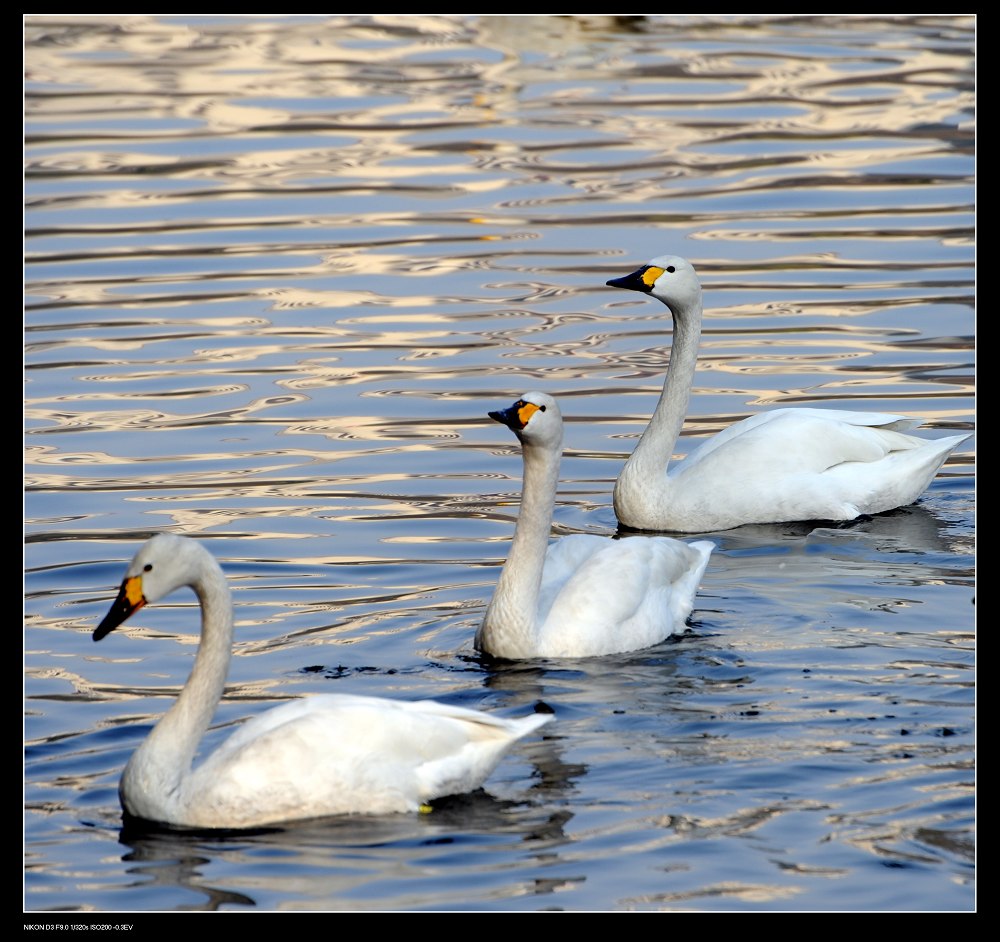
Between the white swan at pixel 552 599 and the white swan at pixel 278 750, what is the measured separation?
1731mm

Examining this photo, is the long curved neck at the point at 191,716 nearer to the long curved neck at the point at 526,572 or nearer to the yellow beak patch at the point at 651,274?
the long curved neck at the point at 526,572

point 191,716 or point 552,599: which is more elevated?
point 191,716

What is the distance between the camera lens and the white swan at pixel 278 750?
800 cm

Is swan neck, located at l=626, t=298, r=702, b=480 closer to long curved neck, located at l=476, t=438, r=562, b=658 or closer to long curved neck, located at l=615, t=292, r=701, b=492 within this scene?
long curved neck, located at l=615, t=292, r=701, b=492

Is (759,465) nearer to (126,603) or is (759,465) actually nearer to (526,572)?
(526,572)

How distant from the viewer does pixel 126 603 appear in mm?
8242

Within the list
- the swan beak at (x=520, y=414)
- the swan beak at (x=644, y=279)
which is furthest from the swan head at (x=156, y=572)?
the swan beak at (x=644, y=279)

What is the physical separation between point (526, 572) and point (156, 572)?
2432mm

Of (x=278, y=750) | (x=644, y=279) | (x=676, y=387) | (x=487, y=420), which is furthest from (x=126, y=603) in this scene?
(x=487, y=420)

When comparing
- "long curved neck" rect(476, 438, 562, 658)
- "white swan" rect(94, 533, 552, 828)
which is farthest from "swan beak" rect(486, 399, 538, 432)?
"white swan" rect(94, 533, 552, 828)

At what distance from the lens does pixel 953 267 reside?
18359 mm

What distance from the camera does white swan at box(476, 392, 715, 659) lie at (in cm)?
999
